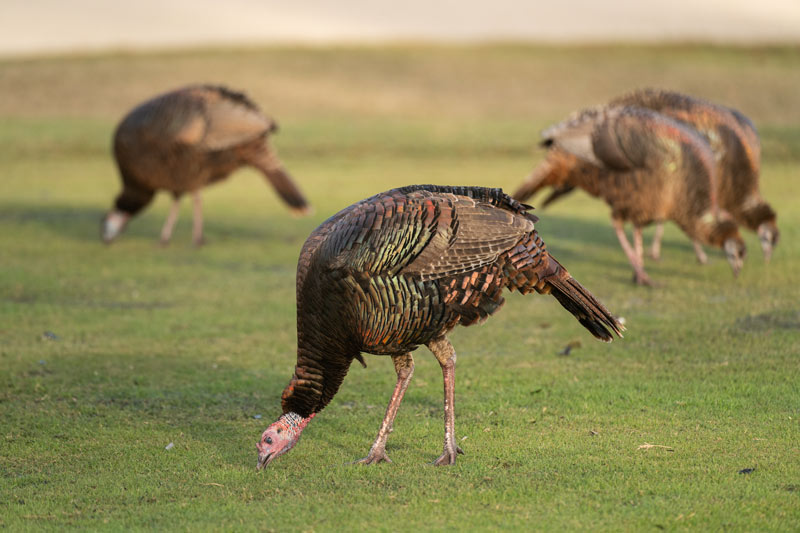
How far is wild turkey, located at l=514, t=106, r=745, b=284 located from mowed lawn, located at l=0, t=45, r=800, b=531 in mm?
637

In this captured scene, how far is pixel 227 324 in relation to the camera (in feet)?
30.7

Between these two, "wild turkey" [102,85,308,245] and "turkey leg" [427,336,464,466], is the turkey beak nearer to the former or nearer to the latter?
"turkey leg" [427,336,464,466]

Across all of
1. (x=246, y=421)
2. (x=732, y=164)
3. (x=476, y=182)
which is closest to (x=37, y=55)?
(x=476, y=182)

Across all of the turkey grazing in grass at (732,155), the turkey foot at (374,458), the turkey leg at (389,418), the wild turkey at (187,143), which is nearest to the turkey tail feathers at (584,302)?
the turkey leg at (389,418)

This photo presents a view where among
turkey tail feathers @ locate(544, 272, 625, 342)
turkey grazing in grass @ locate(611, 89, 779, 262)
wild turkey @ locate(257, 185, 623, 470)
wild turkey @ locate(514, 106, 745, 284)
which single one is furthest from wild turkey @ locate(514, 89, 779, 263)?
wild turkey @ locate(257, 185, 623, 470)

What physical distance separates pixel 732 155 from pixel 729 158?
5 cm

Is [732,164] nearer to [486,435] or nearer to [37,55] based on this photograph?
[486,435]

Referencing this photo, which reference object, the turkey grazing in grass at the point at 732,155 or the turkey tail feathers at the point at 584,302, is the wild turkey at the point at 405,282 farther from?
the turkey grazing in grass at the point at 732,155

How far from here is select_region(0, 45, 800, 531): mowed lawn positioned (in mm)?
4926

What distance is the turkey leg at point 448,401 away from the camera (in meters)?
5.50

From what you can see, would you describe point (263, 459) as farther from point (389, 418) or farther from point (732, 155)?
point (732, 155)

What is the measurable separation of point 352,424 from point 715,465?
2.25m

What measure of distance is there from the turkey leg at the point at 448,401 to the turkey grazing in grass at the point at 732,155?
6.92 metres

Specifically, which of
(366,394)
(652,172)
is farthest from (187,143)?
(366,394)
